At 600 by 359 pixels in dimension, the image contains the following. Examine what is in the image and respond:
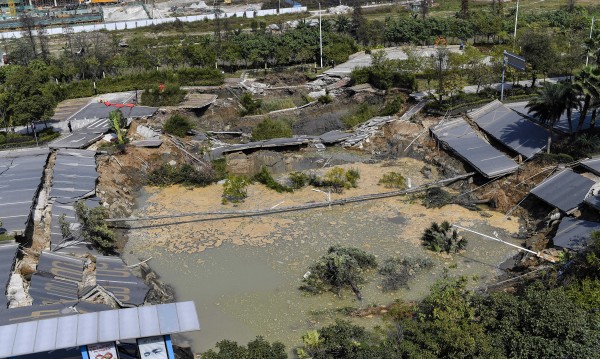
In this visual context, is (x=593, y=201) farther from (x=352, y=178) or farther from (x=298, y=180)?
(x=298, y=180)

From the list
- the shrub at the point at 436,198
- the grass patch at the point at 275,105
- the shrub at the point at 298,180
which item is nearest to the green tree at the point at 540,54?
the shrub at the point at 436,198

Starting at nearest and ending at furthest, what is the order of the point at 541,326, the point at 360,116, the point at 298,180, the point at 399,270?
the point at 541,326 → the point at 399,270 → the point at 298,180 → the point at 360,116

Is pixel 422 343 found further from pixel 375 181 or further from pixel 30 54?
pixel 30 54

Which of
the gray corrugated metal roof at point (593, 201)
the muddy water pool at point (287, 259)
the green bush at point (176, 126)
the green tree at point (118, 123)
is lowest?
the muddy water pool at point (287, 259)

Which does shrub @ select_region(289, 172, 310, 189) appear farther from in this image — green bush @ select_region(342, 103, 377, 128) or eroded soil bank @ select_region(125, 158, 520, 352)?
green bush @ select_region(342, 103, 377, 128)

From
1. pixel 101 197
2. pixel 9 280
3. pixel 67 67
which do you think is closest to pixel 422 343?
pixel 9 280

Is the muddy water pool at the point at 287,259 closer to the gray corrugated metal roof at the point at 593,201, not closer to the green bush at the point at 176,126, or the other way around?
the gray corrugated metal roof at the point at 593,201

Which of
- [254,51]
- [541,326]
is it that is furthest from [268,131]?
[541,326]
